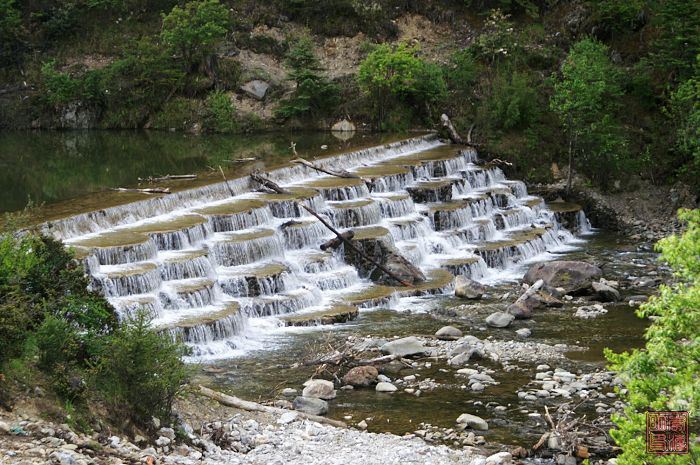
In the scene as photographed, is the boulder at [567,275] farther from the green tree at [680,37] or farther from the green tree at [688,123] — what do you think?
the green tree at [680,37]

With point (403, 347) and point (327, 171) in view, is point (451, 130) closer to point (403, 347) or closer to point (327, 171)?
point (327, 171)

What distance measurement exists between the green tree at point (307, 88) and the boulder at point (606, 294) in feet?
77.4

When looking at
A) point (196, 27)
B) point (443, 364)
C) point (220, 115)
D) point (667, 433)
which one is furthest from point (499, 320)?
point (196, 27)

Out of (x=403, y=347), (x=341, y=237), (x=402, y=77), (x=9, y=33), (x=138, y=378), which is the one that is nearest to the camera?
(x=138, y=378)

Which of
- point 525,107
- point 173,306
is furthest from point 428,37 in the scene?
point 173,306

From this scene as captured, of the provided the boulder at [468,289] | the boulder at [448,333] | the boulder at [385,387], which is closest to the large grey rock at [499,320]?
the boulder at [448,333]

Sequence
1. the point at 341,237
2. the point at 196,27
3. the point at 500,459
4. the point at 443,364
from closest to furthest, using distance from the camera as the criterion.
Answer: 1. the point at 500,459
2. the point at 443,364
3. the point at 341,237
4. the point at 196,27

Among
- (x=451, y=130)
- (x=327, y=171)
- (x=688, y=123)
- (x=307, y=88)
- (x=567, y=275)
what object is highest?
(x=307, y=88)

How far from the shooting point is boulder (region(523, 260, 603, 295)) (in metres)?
23.9

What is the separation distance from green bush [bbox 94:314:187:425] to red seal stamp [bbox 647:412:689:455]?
254 inches

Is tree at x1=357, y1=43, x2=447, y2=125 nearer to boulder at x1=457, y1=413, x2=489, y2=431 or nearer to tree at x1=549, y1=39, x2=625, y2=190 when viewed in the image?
tree at x1=549, y1=39, x2=625, y2=190

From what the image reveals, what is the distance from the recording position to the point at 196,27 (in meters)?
45.8

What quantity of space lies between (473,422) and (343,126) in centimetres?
3039

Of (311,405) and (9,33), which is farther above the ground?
(9,33)
